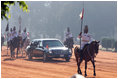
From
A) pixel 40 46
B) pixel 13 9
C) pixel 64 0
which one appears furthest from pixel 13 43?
pixel 13 9

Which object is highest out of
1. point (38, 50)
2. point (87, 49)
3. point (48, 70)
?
point (87, 49)

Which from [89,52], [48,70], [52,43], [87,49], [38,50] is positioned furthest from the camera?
[38,50]

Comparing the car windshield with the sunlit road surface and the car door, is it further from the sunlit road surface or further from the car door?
the sunlit road surface

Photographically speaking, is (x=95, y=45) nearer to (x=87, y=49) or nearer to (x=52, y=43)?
(x=87, y=49)

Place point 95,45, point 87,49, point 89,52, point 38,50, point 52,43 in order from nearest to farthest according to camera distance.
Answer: point 95,45 → point 89,52 → point 87,49 → point 52,43 → point 38,50

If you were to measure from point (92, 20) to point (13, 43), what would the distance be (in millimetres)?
58546

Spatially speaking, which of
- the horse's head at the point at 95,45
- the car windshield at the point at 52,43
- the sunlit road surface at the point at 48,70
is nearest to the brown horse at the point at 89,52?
the horse's head at the point at 95,45

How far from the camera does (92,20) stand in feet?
265

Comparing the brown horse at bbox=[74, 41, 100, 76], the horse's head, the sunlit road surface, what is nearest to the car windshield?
the sunlit road surface

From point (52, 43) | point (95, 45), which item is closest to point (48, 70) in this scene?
point (95, 45)

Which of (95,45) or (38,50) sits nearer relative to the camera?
(95,45)

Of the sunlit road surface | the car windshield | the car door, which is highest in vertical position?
the car windshield

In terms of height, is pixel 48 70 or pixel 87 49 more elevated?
pixel 87 49

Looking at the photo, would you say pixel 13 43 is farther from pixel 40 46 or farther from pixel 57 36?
pixel 57 36
